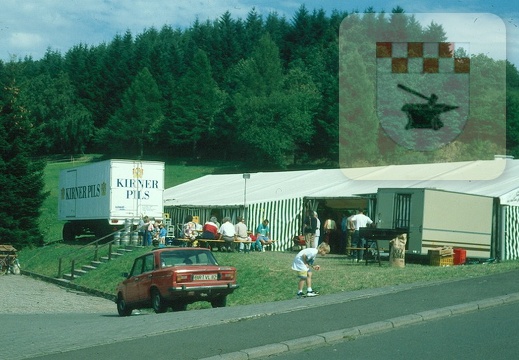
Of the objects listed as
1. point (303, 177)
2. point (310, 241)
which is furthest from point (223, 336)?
point (303, 177)

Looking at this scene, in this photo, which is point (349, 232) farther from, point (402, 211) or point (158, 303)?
point (158, 303)

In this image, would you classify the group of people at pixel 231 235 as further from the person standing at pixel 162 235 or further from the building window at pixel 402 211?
the building window at pixel 402 211

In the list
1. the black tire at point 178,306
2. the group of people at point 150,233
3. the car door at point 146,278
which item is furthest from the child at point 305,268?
the group of people at point 150,233

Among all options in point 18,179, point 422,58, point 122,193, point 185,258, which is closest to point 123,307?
point 185,258

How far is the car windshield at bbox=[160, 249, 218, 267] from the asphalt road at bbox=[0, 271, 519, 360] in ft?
10.00

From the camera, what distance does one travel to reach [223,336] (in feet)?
36.0

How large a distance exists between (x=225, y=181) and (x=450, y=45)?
27.7 meters

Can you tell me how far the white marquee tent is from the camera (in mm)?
27016

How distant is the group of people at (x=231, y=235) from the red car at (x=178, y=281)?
10.1m

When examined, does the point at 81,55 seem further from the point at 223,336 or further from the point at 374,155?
the point at 223,336

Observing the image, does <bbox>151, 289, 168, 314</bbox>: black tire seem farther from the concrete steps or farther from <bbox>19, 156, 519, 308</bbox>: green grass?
the concrete steps

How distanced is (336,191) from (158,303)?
17.1 m

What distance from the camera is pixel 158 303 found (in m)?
17.5

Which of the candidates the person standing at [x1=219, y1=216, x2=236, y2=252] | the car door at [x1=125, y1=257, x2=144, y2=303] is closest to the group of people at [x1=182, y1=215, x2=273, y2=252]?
the person standing at [x1=219, y1=216, x2=236, y2=252]
